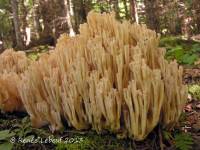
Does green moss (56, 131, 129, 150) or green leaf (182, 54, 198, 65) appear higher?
green leaf (182, 54, 198, 65)

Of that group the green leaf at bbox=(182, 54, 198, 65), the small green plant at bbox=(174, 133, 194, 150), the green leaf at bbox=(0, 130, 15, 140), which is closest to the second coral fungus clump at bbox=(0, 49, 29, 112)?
the green leaf at bbox=(0, 130, 15, 140)

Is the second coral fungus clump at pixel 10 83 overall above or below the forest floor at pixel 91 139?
above

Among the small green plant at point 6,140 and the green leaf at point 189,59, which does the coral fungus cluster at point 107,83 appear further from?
the green leaf at point 189,59

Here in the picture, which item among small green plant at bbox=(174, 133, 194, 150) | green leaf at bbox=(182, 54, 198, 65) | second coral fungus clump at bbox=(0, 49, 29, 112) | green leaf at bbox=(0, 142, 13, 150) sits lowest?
small green plant at bbox=(174, 133, 194, 150)

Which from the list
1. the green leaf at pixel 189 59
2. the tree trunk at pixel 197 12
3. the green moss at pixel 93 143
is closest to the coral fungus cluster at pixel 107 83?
the green moss at pixel 93 143

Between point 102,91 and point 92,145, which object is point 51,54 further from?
point 92,145

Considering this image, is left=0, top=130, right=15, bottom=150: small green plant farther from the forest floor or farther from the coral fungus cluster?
the coral fungus cluster

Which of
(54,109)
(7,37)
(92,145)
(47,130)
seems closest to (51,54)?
(54,109)
